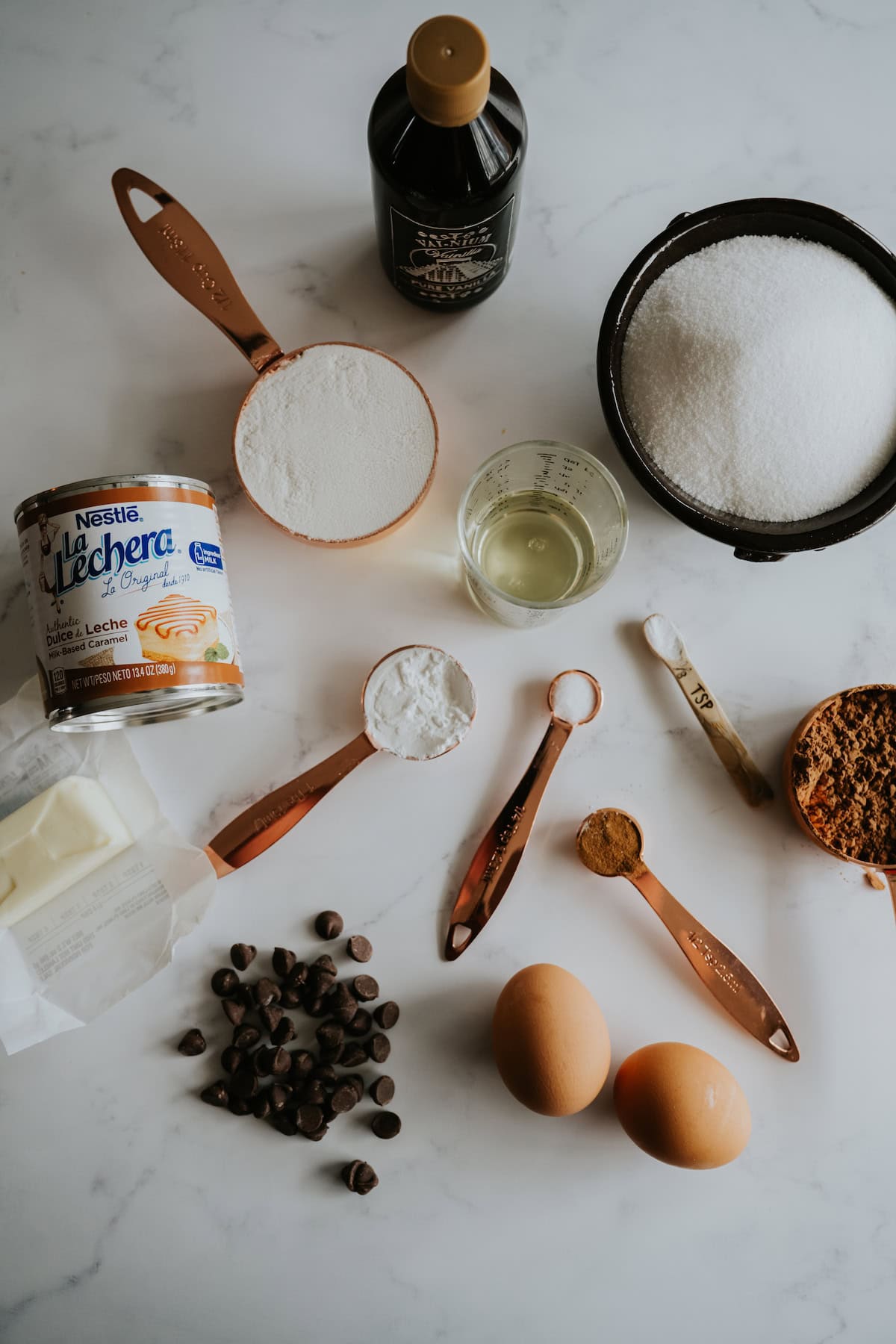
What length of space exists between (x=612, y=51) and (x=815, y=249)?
39 cm

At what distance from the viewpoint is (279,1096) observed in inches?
35.5

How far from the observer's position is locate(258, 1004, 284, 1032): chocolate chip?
905 mm

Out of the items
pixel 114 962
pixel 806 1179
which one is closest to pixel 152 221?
pixel 114 962

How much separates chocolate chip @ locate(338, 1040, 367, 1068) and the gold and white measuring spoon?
0.51 m

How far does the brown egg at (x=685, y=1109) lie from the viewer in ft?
2.70

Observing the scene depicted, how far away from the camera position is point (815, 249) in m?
0.79

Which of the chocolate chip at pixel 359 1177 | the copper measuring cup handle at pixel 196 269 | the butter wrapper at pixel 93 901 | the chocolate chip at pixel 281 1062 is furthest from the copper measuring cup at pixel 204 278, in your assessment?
the chocolate chip at pixel 359 1177

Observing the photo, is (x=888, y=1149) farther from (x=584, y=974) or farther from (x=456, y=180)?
(x=456, y=180)

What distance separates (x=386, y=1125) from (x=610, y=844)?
0.39 metres

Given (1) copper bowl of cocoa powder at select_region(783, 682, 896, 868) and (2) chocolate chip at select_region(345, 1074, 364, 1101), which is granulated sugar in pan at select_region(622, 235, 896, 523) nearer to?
(1) copper bowl of cocoa powder at select_region(783, 682, 896, 868)

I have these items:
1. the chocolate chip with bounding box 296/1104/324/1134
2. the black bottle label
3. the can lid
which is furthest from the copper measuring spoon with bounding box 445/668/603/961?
the can lid

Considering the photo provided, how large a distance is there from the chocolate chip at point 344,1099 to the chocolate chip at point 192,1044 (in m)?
0.15

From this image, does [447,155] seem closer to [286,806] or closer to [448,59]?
[448,59]

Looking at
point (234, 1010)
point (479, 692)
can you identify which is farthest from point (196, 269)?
point (234, 1010)
